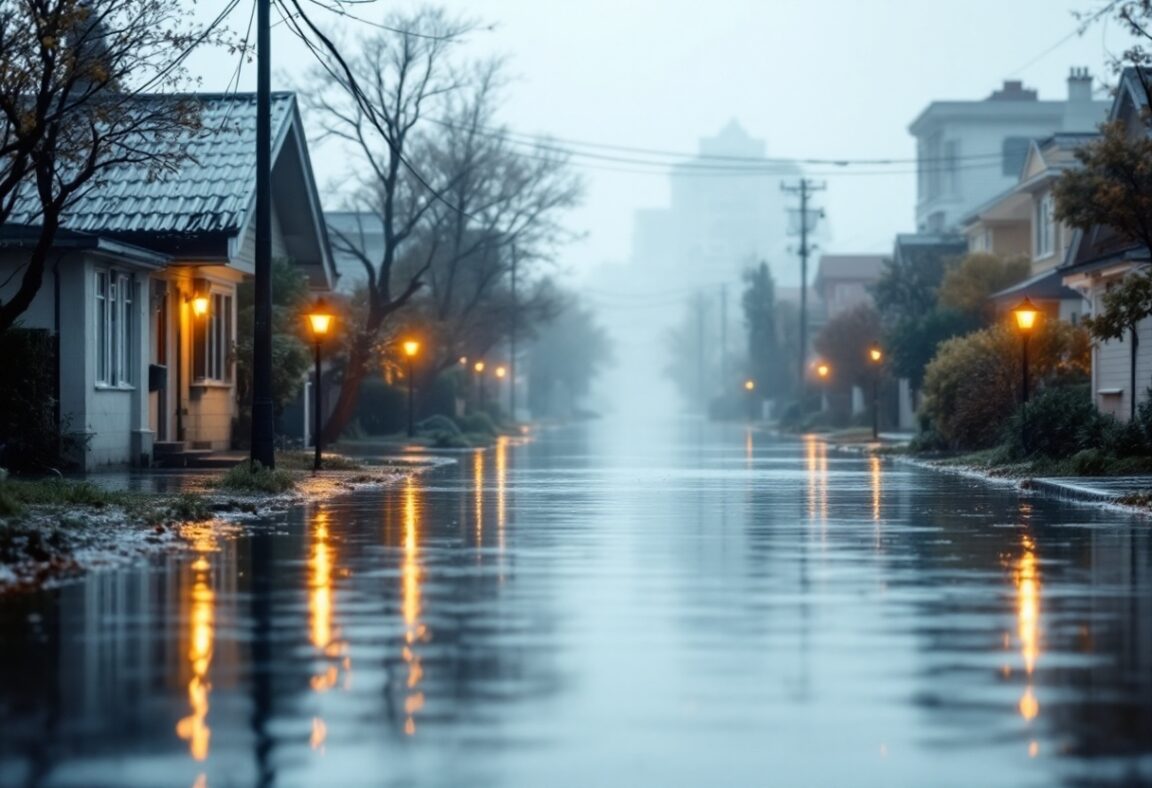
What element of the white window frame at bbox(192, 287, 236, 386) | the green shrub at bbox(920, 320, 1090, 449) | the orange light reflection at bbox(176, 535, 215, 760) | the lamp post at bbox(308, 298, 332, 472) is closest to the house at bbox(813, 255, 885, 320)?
the green shrub at bbox(920, 320, 1090, 449)

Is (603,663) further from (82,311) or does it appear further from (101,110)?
(82,311)

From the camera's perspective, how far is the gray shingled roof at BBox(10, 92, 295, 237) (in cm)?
3853

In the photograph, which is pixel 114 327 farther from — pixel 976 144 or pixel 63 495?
pixel 976 144

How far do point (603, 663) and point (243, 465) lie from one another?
61.4 ft

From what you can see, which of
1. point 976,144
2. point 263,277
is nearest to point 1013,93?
point 976,144

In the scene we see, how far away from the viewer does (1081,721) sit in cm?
927

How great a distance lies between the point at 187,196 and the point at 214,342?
4.94 metres

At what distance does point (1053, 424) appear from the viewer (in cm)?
3800

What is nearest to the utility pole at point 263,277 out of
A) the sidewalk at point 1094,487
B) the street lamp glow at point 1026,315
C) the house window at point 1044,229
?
the sidewalk at point 1094,487

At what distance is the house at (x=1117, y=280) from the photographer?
129 ft

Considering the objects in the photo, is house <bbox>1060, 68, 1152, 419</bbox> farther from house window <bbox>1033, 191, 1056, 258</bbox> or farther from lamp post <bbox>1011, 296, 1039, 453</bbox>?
house window <bbox>1033, 191, 1056, 258</bbox>

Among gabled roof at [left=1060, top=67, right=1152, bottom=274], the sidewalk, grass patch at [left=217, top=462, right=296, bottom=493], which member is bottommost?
the sidewalk

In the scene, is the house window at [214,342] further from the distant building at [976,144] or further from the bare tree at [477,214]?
the distant building at [976,144]

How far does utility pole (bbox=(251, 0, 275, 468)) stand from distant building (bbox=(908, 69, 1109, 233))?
2768 inches
